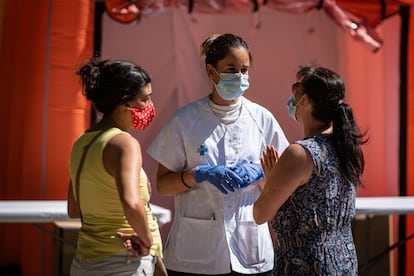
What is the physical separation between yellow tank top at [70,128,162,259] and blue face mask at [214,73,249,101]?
65 cm

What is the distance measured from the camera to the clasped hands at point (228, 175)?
8.23 ft

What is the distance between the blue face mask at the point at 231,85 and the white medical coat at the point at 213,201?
0.11 metres

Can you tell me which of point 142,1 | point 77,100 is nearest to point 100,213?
point 77,100

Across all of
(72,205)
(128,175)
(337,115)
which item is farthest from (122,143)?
(337,115)

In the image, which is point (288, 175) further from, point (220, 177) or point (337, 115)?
point (220, 177)

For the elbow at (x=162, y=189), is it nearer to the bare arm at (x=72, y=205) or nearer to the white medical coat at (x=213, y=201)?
the white medical coat at (x=213, y=201)

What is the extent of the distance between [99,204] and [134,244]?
0.53 feet

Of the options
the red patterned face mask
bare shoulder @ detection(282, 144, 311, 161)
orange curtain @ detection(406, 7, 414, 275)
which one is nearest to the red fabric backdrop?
the red patterned face mask

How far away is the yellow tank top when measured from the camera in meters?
2.04

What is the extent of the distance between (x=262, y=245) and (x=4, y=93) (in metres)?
2.22

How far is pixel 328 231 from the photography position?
2184 millimetres

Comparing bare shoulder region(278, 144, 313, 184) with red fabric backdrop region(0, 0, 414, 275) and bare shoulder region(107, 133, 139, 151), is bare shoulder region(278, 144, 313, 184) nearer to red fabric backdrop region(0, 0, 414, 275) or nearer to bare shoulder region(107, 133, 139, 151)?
bare shoulder region(107, 133, 139, 151)

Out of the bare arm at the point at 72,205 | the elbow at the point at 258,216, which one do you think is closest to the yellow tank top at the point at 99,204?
the bare arm at the point at 72,205

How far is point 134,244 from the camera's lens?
205cm
